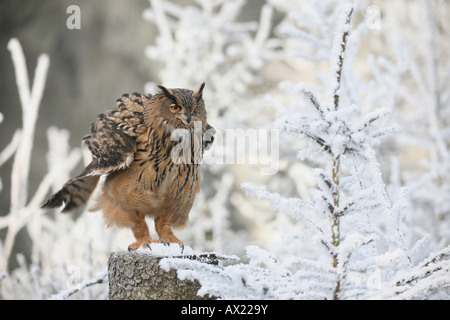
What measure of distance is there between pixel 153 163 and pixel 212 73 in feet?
11.4

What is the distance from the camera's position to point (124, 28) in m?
10.7

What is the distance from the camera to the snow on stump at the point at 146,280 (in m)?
1.88

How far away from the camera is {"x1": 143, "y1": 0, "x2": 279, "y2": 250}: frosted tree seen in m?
5.56

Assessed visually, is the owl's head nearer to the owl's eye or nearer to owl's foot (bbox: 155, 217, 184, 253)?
the owl's eye

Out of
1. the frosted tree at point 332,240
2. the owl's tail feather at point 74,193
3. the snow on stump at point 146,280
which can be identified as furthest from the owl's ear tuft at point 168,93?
the frosted tree at point 332,240

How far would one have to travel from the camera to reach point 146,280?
191cm

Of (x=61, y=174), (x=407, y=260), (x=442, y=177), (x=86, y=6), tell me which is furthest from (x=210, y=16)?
(x=86, y=6)

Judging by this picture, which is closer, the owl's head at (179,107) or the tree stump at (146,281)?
the tree stump at (146,281)

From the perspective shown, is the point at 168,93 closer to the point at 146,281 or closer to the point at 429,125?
the point at 146,281

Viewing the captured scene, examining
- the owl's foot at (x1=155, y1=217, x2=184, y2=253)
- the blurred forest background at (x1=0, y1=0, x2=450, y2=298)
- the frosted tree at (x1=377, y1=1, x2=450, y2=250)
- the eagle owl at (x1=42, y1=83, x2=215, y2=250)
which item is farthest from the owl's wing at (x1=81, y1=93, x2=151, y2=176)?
the frosted tree at (x1=377, y1=1, x2=450, y2=250)

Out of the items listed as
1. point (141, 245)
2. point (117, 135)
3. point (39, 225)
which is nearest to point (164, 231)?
point (141, 245)

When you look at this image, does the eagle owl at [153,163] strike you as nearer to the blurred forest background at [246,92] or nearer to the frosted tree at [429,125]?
the blurred forest background at [246,92]

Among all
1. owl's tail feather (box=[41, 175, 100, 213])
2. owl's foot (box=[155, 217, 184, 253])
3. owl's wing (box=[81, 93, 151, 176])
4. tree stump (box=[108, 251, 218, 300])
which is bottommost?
tree stump (box=[108, 251, 218, 300])

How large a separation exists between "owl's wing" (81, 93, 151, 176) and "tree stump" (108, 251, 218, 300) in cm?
60
